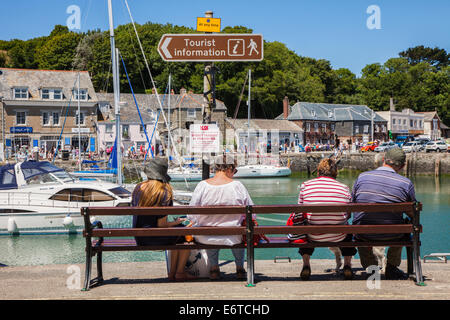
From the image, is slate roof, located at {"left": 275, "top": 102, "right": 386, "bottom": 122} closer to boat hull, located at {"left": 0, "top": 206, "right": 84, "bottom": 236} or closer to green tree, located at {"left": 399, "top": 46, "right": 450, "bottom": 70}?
green tree, located at {"left": 399, "top": 46, "right": 450, "bottom": 70}

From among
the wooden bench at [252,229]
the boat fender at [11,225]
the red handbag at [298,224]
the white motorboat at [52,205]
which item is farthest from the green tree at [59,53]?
the red handbag at [298,224]

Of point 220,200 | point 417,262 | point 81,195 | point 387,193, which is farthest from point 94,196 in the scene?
point 417,262

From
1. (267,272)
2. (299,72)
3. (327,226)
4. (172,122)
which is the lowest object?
(267,272)

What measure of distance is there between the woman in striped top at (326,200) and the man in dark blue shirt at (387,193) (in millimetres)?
194

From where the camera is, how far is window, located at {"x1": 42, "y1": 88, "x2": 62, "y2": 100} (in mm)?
58219

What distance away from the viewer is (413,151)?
2544 inches

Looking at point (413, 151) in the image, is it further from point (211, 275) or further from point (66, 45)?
point (211, 275)

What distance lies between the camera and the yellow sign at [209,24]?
7562mm

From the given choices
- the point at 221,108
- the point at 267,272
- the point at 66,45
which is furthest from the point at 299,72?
the point at 267,272

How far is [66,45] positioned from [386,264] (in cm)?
8326

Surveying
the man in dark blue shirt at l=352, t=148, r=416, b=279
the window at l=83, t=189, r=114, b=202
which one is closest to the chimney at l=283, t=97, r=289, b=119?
the window at l=83, t=189, r=114, b=202

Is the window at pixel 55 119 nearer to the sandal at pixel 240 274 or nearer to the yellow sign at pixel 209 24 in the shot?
the yellow sign at pixel 209 24

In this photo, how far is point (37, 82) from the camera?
5850 cm
